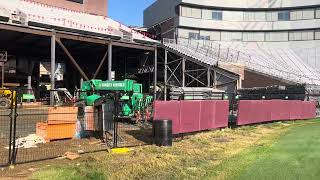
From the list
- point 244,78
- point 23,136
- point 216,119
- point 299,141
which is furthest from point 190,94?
point 244,78

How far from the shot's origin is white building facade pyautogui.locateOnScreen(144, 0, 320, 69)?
→ 71.7 m

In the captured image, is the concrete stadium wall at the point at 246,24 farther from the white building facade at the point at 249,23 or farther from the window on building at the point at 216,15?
the window on building at the point at 216,15

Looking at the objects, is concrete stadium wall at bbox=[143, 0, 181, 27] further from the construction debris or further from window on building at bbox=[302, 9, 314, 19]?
the construction debris

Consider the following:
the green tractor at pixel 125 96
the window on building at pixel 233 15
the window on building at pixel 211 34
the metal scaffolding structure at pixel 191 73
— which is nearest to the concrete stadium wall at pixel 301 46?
the window on building at pixel 211 34

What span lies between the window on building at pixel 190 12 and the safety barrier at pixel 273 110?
129ft

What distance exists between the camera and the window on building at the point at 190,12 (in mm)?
71312

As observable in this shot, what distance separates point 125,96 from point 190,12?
159 feet

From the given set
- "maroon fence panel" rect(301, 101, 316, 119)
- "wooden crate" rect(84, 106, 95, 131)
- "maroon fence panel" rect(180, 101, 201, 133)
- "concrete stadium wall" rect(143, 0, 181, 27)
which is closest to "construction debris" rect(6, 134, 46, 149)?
"wooden crate" rect(84, 106, 95, 131)

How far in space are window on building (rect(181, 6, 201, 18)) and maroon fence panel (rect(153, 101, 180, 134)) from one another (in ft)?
180

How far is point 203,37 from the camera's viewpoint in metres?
72.6

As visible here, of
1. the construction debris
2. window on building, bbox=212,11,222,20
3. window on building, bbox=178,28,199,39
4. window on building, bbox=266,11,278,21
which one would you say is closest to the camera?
the construction debris

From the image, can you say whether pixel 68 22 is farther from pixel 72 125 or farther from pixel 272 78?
pixel 72 125

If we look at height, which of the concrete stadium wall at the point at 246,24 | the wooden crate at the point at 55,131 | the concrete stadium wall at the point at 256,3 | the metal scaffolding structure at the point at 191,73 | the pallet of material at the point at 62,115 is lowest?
the wooden crate at the point at 55,131

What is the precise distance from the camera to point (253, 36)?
75312 mm
